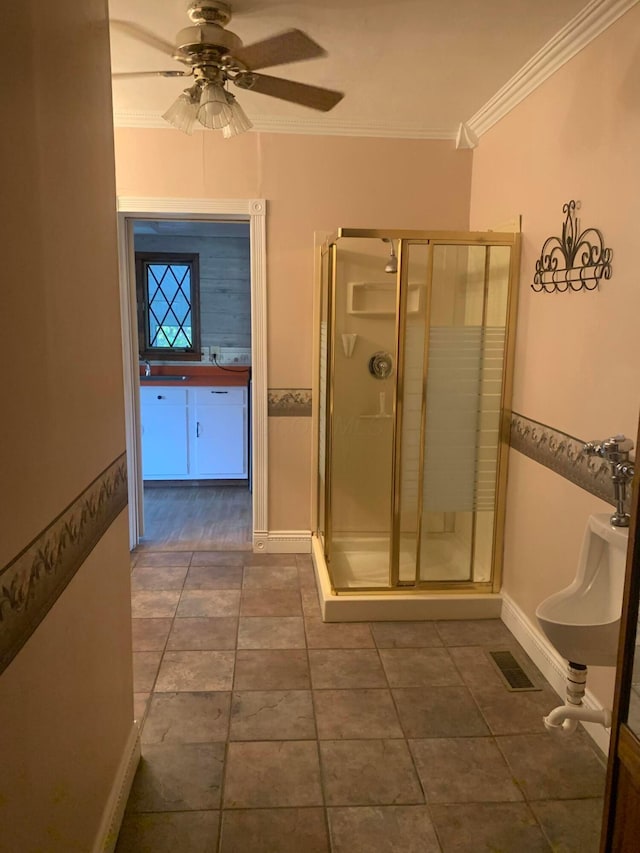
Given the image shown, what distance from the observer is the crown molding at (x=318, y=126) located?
338cm

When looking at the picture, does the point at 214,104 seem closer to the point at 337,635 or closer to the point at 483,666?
the point at 337,635

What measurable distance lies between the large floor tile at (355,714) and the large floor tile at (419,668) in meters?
0.13

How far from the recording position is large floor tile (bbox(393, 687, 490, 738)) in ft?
7.38

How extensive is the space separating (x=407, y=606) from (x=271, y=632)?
68 centimetres

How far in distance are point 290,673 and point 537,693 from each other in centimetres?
100

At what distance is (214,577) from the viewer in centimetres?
354

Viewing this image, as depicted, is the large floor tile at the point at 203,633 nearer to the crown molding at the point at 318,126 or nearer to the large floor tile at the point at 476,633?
the large floor tile at the point at 476,633

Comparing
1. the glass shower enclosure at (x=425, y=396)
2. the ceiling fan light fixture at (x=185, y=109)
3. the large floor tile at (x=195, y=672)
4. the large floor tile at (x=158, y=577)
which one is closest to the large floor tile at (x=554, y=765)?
the glass shower enclosure at (x=425, y=396)

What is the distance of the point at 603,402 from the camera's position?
7.04ft

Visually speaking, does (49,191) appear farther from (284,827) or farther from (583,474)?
(583,474)

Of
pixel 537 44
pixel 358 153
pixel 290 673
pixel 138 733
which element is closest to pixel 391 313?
pixel 358 153

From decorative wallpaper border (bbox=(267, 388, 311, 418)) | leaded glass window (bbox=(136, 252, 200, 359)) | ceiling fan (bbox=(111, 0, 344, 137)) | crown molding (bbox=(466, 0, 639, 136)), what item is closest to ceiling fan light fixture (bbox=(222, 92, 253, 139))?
ceiling fan (bbox=(111, 0, 344, 137))

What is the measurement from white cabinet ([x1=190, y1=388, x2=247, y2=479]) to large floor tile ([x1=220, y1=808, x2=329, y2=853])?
355cm

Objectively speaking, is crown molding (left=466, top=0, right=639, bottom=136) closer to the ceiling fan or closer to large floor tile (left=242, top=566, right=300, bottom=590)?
the ceiling fan
